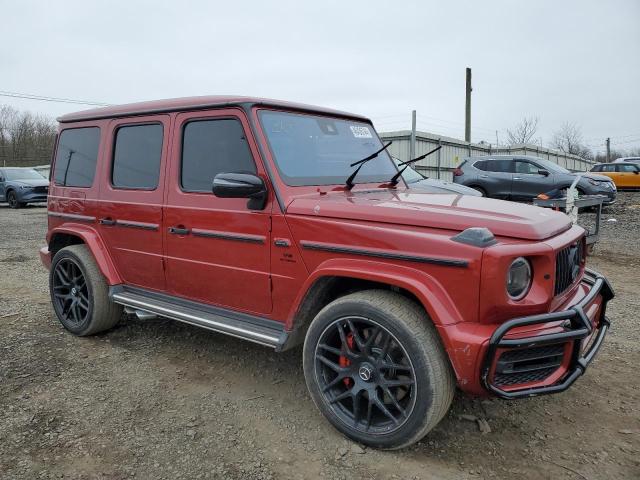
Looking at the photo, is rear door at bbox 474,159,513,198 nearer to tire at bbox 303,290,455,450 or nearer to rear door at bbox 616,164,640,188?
rear door at bbox 616,164,640,188

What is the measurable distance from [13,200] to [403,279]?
735 inches

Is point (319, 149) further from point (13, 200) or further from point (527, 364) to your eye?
point (13, 200)

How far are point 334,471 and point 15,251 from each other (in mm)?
8017

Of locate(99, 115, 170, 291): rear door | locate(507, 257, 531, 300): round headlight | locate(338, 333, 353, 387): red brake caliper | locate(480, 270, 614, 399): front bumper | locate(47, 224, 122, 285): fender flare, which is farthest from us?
locate(47, 224, 122, 285): fender flare

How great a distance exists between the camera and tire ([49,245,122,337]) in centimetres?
406

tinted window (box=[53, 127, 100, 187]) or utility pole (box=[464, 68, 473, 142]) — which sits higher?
utility pole (box=[464, 68, 473, 142])

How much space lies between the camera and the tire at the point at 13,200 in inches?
670

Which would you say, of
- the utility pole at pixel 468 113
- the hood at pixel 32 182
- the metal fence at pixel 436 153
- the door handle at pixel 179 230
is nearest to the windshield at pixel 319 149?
the door handle at pixel 179 230

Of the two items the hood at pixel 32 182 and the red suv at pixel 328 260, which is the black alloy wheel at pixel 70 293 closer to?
the red suv at pixel 328 260

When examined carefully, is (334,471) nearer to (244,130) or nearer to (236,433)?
(236,433)

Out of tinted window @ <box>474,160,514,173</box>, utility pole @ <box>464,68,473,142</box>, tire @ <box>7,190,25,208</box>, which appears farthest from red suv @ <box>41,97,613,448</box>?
utility pole @ <box>464,68,473,142</box>

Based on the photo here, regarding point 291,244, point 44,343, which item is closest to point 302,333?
point 291,244

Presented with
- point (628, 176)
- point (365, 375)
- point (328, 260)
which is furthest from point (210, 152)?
point (628, 176)

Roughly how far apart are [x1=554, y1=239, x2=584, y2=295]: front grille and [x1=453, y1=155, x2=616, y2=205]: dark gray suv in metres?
11.0
